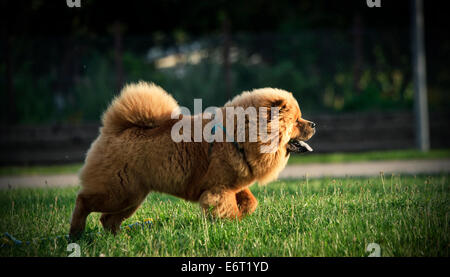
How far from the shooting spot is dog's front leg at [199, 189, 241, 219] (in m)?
4.24

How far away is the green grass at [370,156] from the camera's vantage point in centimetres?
1116

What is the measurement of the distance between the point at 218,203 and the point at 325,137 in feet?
27.8

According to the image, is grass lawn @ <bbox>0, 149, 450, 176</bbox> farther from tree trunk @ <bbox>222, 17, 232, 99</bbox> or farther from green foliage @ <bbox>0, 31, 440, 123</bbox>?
tree trunk @ <bbox>222, 17, 232, 99</bbox>

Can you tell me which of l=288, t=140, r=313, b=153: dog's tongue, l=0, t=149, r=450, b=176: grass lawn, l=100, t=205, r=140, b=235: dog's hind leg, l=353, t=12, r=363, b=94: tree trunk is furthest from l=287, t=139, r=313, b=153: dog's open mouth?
l=353, t=12, r=363, b=94: tree trunk

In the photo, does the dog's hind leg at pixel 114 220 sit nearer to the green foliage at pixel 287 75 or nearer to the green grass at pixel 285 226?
the green grass at pixel 285 226

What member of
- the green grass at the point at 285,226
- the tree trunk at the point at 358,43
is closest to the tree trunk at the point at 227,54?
the tree trunk at the point at 358,43

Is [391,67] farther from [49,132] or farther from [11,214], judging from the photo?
[11,214]

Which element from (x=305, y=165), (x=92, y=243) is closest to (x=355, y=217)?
(x=92, y=243)

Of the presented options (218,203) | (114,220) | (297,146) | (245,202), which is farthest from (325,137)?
(114,220)

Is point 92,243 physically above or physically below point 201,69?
below
